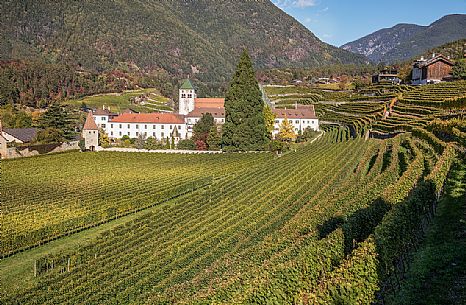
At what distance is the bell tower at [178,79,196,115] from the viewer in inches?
4035

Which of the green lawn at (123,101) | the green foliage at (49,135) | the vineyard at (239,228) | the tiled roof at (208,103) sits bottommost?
the vineyard at (239,228)

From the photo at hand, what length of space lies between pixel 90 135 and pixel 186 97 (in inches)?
1148

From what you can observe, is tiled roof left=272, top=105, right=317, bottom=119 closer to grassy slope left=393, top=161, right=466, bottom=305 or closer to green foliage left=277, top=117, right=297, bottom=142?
green foliage left=277, top=117, right=297, bottom=142

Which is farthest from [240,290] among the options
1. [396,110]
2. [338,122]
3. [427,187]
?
[338,122]

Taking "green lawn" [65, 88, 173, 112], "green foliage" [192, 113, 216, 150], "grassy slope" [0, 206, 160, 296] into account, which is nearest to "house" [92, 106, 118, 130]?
"green foliage" [192, 113, 216, 150]

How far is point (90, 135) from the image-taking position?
79.5 meters

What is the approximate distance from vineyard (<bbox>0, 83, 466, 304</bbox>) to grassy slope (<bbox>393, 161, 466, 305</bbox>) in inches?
13.9

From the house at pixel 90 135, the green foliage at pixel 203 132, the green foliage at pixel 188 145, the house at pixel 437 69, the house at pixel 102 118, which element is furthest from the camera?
the house at pixel 102 118

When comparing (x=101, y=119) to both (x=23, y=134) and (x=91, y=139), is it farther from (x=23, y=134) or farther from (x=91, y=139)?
(x=23, y=134)

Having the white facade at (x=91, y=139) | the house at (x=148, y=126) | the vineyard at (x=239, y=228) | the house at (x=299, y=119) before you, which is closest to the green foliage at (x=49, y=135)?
the white facade at (x=91, y=139)

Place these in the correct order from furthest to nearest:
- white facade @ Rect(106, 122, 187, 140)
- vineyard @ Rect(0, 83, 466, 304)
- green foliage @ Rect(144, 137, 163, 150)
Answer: white facade @ Rect(106, 122, 187, 140) < green foliage @ Rect(144, 137, 163, 150) < vineyard @ Rect(0, 83, 466, 304)

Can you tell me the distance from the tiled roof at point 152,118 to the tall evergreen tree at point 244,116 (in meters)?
25.4

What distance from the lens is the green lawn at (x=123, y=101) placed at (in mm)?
134625

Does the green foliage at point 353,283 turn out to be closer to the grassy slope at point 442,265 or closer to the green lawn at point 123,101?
the grassy slope at point 442,265
